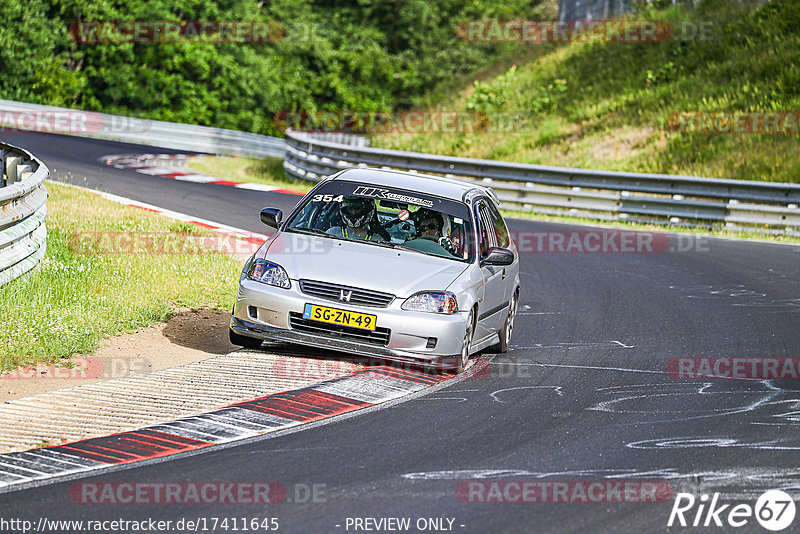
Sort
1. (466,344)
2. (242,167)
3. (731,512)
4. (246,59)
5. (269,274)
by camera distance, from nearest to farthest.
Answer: (731,512), (269,274), (466,344), (242,167), (246,59)

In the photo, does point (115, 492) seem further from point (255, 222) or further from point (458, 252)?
point (255, 222)

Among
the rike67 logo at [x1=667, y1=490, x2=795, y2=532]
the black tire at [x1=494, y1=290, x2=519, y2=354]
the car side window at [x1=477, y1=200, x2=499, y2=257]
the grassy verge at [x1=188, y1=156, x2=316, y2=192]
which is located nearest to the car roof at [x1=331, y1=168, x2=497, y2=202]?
the car side window at [x1=477, y1=200, x2=499, y2=257]

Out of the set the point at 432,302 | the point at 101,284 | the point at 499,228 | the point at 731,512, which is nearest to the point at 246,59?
the point at 101,284

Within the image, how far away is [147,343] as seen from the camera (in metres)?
10.0

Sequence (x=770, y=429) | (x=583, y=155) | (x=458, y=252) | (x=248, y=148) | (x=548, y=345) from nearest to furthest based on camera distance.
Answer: (x=770, y=429) → (x=458, y=252) → (x=548, y=345) → (x=583, y=155) → (x=248, y=148)

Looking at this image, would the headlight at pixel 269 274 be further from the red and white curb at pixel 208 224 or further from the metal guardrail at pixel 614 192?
the metal guardrail at pixel 614 192

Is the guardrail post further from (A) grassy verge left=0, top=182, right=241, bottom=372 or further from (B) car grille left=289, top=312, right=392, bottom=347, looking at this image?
(B) car grille left=289, top=312, right=392, bottom=347

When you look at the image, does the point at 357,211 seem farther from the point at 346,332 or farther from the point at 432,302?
the point at 346,332

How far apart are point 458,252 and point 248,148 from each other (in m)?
33.1

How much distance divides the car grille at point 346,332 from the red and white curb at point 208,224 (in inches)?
237

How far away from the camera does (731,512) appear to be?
590 cm

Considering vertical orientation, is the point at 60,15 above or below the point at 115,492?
above

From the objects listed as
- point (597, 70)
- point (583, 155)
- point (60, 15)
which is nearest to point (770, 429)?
point (583, 155)

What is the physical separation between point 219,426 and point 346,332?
1.97 meters
